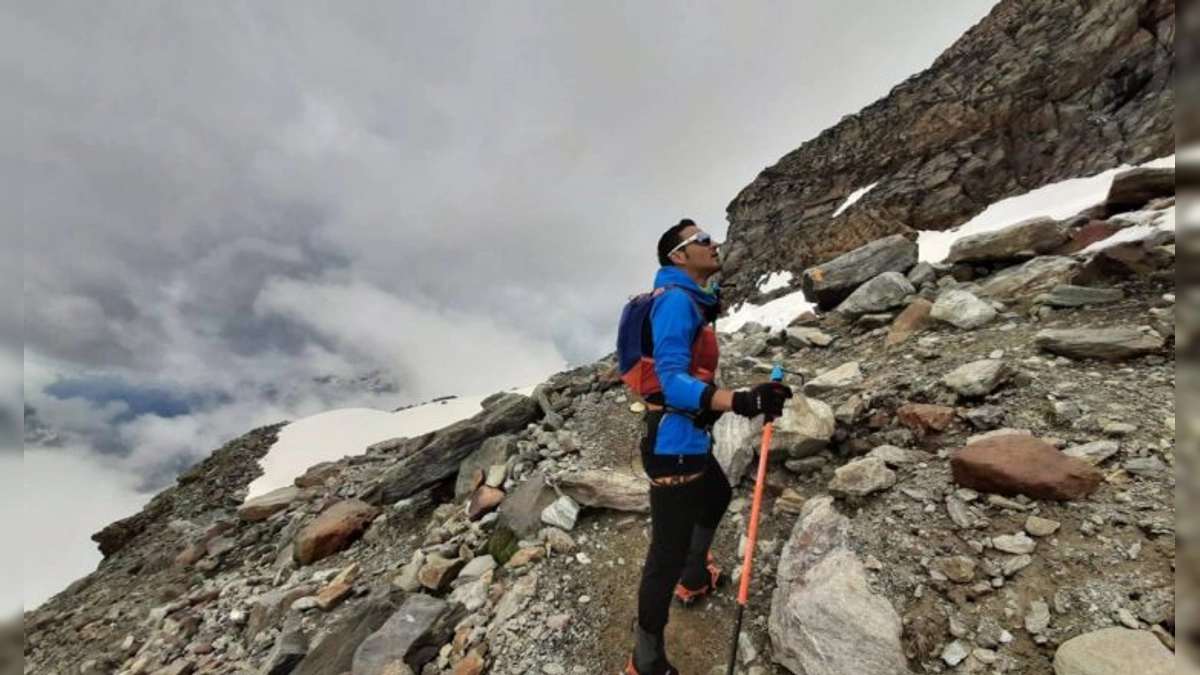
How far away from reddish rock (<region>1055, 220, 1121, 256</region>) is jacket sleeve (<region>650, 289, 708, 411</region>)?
10.8 metres

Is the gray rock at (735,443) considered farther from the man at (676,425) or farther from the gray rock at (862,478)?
the man at (676,425)

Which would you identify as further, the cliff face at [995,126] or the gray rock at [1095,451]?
the cliff face at [995,126]

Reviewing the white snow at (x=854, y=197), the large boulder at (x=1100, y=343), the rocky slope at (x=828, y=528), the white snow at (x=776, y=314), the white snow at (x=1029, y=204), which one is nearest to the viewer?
the rocky slope at (x=828, y=528)

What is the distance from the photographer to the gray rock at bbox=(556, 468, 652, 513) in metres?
8.03

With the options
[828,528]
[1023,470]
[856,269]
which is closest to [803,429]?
[828,528]

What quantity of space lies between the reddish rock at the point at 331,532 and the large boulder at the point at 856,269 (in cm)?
1201

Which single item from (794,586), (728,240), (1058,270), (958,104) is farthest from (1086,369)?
(728,240)

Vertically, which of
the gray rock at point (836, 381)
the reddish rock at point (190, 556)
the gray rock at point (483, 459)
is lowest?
the gray rock at point (836, 381)

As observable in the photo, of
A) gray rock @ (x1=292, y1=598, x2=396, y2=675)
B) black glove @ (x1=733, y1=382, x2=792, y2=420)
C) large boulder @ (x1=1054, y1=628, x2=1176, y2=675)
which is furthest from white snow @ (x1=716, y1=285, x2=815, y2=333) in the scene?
gray rock @ (x1=292, y1=598, x2=396, y2=675)

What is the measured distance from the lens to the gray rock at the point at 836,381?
352 inches

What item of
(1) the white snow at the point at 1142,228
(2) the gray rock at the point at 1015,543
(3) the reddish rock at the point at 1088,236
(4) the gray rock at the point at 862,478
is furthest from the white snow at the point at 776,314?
(2) the gray rock at the point at 1015,543

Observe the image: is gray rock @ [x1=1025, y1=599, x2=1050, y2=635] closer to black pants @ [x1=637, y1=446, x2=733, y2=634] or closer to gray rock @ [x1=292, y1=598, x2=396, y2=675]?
black pants @ [x1=637, y1=446, x2=733, y2=634]

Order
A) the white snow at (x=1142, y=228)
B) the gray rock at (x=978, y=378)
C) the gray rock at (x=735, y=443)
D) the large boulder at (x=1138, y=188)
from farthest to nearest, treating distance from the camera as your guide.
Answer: the large boulder at (x=1138, y=188)
the white snow at (x=1142, y=228)
the gray rock at (x=735, y=443)
the gray rock at (x=978, y=378)

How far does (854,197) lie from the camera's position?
146ft
